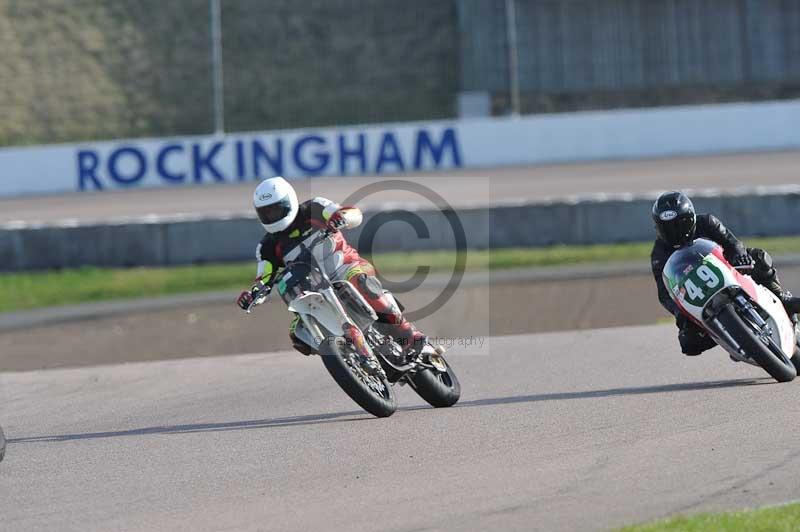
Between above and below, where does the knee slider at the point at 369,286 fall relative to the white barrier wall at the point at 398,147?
below

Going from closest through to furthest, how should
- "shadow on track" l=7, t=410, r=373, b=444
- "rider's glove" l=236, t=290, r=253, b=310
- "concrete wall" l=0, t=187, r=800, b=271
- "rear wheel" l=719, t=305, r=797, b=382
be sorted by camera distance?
1. "rear wheel" l=719, t=305, r=797, b=382
2. "rider's glove" l=236, t=290, r=253, b=310
3. "shadow on track" l=7, t=410, r=373, b=444
4. "concrete wall" l=0, t=187, r=800, b=271

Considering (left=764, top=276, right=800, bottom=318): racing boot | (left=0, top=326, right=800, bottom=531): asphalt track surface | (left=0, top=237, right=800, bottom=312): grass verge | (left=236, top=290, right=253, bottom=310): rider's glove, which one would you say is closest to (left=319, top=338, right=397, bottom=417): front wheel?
(left=0, top=326, right=800, bottom=531): asphalt track surface

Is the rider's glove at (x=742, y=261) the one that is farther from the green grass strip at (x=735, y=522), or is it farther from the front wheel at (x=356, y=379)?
the green grass strip at (x=735, y=522)

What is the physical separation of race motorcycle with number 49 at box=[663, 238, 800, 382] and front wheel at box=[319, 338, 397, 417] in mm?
2103

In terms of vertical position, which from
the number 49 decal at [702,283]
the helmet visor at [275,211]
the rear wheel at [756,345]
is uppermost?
the helmet visor at [275,211]

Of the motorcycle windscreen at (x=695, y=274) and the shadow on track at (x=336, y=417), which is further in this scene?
the shadow on track at (x=336, y=417)

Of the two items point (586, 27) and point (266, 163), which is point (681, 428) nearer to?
point (266, 163)

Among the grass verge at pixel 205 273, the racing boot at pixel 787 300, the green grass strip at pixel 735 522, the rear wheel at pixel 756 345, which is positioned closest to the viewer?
the green grass strip at pixel 735 522

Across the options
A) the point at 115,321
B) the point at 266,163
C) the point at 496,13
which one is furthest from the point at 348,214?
the point at 496,13

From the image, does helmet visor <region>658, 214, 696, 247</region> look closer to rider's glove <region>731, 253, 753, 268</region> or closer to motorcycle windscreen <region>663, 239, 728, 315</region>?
motorcycle windscreen <region>663, 239, 728, 315</region>

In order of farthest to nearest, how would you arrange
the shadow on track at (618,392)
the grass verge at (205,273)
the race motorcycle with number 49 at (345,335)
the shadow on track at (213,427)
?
the grass verge at (205,273)
the shadow on track at (618,392)
the shadow on track at (213,427)
the race motorcycle with number 49 at (345,335)

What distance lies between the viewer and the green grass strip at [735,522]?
501cm

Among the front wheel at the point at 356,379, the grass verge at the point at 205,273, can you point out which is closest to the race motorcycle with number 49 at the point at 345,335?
the front wheel at the point at 356,379

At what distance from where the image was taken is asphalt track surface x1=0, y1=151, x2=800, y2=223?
83.7 feet
